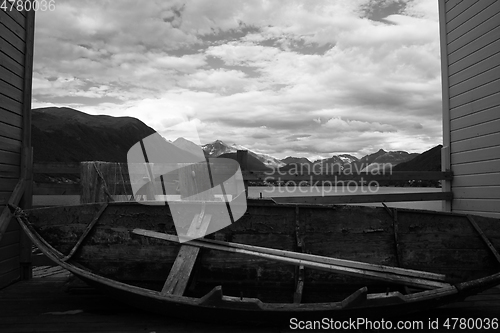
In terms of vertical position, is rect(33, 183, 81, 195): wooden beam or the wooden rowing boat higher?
rect(33, 183, 81, 195): wooden beam

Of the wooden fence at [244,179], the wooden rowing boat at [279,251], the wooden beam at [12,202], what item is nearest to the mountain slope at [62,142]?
the wooden fence at [244,179]

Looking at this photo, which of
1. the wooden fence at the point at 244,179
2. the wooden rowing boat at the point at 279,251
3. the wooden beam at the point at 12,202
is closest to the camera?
the wooden rowing boat at the point at 279,251

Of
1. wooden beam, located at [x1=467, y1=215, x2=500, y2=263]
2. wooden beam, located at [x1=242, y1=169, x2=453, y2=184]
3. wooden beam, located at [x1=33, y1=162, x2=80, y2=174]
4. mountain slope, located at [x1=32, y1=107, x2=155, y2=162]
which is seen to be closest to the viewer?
wooden beam, located at [x1=467, y1=215, x2=500, y2=263]

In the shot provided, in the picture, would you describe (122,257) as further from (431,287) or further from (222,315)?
(431,287)

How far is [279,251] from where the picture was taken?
4078mm

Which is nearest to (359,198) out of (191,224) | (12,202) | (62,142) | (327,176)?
(327,176)

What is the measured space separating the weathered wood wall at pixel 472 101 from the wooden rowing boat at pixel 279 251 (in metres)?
1.94

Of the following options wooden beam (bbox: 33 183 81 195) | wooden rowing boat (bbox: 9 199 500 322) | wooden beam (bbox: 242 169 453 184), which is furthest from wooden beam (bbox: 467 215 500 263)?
wooden beam (bbox: 33 183 81 195)

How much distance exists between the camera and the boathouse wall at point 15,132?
4990 mm

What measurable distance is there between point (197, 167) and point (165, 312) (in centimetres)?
207

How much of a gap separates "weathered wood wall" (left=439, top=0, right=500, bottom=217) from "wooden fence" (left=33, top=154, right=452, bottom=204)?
44cm

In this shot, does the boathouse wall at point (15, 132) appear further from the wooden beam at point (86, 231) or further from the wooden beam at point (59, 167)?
the wooden beam at point (86, 231)

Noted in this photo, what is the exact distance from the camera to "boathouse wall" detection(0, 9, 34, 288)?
4.99 meters

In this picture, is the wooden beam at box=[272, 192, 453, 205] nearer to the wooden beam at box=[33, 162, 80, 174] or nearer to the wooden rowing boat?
the wooden rowing boat
